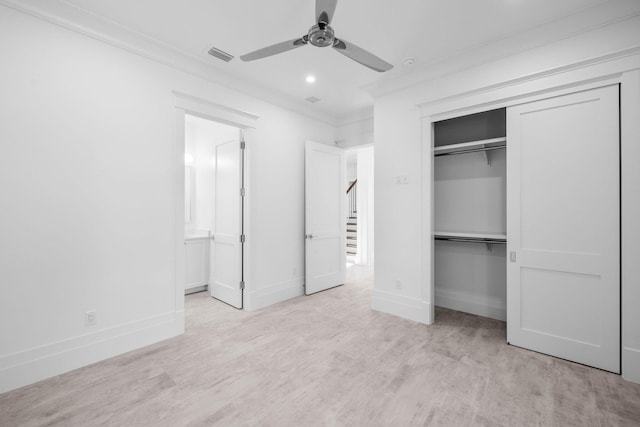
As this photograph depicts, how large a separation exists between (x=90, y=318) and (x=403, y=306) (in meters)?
3.21

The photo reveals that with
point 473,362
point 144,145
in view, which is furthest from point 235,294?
point 473,362

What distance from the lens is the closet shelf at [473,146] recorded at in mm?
3035

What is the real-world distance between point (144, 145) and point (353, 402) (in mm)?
2902

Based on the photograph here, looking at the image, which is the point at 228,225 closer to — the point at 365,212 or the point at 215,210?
the point at 215,210

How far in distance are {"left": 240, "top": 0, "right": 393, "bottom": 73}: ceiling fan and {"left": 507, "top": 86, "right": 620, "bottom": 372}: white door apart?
160cm

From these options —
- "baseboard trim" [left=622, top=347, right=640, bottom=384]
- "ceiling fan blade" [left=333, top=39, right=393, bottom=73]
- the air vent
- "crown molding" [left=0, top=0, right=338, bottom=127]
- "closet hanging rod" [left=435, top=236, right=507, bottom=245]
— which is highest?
the air vent

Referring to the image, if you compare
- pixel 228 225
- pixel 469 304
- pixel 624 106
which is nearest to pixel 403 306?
pixel 469 304

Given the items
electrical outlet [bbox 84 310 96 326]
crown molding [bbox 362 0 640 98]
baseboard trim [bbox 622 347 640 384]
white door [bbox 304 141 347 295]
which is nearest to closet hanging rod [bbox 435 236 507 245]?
baseboard trim [bbox 622 347 640 384]

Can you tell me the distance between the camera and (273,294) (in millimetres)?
4016

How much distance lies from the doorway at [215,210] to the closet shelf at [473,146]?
8.56 ft

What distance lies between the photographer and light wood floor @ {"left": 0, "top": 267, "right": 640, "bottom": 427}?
1.83m

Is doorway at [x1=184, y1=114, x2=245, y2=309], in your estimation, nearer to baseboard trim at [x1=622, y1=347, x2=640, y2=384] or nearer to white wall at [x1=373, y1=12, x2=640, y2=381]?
white wall at [x1=373, y1=12, x2=640, y2=381]

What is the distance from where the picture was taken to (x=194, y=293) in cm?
450

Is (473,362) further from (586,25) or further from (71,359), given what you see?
(71,359)
